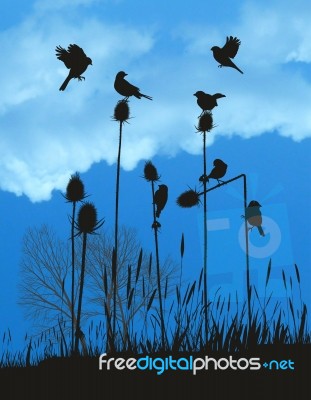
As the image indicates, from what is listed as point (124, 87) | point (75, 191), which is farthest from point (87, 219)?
point (124, 87)

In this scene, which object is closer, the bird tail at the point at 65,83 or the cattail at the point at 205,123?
the bird tail at the point at 65,83

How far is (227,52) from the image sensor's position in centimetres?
475

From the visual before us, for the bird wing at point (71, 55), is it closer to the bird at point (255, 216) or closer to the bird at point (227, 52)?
the bird at point (227, 52)

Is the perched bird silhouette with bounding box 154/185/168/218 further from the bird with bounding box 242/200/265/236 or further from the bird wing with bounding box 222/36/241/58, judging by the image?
the bird wing with bounding box 222/36/241/58

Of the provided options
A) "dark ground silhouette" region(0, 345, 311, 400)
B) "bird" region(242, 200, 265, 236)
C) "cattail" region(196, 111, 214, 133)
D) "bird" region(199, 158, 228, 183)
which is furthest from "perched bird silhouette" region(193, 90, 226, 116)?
"dark ground silhouette" region(0, 345, 311, 400)

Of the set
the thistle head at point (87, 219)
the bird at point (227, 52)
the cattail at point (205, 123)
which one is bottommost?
the thistle head at point (87, 219)

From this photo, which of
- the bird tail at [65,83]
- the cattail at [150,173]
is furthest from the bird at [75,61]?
the cattail at [150,173]

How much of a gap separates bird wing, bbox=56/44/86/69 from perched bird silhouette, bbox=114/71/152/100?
40cm

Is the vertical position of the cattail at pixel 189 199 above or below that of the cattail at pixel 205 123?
below

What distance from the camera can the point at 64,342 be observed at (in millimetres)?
4008

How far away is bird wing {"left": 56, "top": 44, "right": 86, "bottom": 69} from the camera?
14.5 ft

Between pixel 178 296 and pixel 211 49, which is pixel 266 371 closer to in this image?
pixel 178 296

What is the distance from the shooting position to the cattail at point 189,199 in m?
4.80

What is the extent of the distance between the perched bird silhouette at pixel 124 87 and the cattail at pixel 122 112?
0.12m
